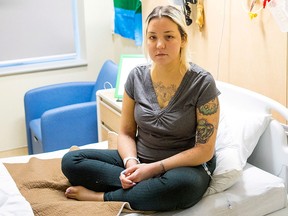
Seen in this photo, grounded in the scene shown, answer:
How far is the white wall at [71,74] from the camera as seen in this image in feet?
12.1

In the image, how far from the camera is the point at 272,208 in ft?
6.25

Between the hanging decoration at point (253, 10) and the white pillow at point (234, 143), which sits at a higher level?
the hanging decoration at point (253, 10)

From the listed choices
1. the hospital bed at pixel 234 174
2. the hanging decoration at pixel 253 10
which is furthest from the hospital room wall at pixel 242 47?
the hospital bed at pixel 234 174

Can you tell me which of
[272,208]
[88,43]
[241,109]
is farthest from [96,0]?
[272,208]

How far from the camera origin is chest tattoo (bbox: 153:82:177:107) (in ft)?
6.39

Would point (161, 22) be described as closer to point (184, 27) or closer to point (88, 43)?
point (184, 27)

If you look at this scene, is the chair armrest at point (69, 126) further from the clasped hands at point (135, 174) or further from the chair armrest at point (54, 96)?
the clasped hands at point (135, 174)

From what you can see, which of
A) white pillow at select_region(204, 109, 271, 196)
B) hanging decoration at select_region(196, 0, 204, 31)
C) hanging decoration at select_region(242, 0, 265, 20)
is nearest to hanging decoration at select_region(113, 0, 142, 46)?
hanging decoration at select_region(196, 0, 204, 31)

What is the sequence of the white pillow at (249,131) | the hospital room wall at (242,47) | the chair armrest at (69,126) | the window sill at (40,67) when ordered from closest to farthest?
the white pillow at (249,131)
the hospital room wall at (242,47)
the chair armrest at (69,126)
the window sill at (40,67)

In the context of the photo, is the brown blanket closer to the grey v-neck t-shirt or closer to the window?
the grey v-neck t-shirt

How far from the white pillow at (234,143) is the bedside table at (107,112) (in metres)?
0.80

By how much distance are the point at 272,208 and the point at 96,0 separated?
2454 millimetres

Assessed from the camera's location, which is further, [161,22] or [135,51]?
[135,51]

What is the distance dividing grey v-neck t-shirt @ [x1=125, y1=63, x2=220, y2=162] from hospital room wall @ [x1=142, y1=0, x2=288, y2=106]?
0.46 metres
